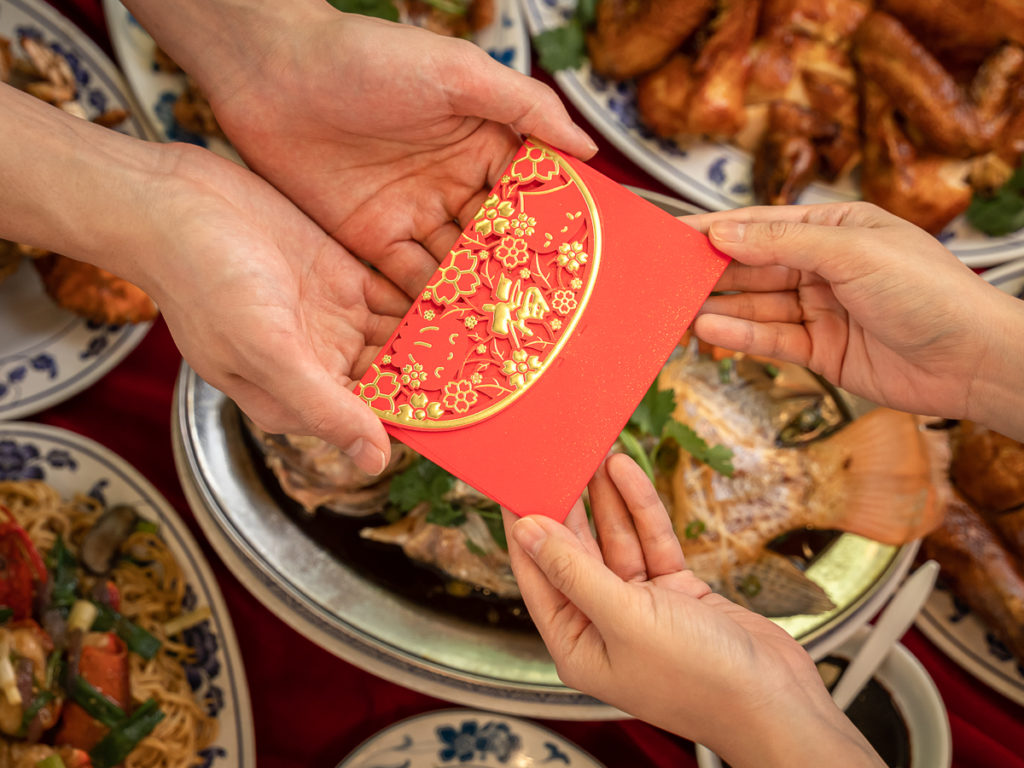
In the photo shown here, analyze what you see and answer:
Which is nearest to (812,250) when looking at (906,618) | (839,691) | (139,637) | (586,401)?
(586,401)

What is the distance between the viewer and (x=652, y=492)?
1302 millimetres

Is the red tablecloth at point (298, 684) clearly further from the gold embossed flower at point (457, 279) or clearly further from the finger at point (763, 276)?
the finger at point (763, 276)

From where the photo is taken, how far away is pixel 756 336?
1469 millimetres

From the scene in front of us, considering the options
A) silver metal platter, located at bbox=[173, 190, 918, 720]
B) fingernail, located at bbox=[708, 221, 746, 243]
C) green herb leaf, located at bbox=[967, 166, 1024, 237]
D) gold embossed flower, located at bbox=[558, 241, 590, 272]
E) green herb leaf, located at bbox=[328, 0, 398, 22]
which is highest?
green herb leaf, located at bbox=[967, 166, 1024, 237]

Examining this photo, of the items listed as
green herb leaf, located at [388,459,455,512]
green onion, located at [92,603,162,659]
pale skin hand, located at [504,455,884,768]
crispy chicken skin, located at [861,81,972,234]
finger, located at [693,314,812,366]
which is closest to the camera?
pale skin hand, located at [504,455,884,768]

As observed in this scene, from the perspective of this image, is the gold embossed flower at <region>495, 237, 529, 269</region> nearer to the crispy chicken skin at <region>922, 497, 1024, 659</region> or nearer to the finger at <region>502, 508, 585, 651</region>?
the finger at <region>502, 508, 585, 651</region>

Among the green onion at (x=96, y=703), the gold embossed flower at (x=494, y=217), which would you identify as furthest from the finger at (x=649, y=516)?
the green onion at (x=96, y=703)

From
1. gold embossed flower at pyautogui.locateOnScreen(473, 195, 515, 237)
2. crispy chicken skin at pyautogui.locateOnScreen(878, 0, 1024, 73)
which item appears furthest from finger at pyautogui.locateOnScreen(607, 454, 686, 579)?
crispy chicken skin at pyautogui.locateOnScreen(878, 0, 1024, 73)

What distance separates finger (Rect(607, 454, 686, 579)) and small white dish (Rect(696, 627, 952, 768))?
0.65 metres

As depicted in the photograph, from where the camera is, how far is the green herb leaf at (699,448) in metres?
1.53

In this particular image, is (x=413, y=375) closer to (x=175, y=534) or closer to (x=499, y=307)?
(x=499, y=307)

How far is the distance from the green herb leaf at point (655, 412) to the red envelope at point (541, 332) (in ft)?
0.85

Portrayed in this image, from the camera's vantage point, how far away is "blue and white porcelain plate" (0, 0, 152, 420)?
188 cm


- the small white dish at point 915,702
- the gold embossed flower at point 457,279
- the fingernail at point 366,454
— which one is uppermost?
the gold embossed flower at point 457,279
